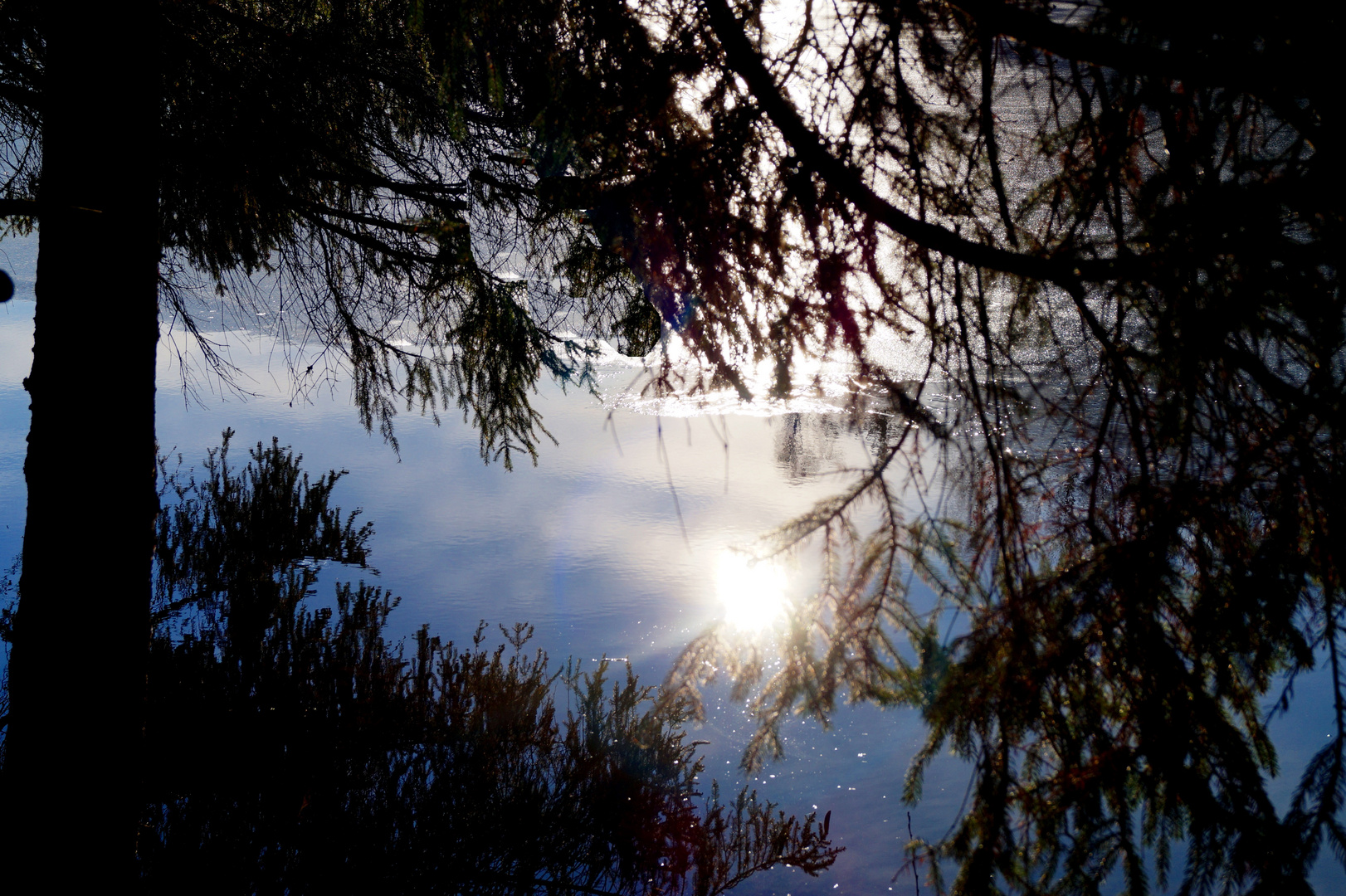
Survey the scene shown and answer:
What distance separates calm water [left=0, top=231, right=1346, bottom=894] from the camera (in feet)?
13.1

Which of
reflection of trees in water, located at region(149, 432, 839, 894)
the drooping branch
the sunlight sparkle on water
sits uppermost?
the drooping branch

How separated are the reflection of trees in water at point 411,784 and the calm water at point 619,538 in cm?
49

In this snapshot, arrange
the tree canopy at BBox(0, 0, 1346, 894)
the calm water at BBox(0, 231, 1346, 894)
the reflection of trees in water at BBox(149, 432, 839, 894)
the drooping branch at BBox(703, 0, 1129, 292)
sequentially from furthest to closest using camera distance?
the calm water at BBox(0, 231, 1346, 894) → the reflection of trees in water at BBox(149, 432, 839, 894) → the drooping branch at BBox(703, 0, 1129, 292) → the tree canopy at BBox(0, 0, 1346, 894)

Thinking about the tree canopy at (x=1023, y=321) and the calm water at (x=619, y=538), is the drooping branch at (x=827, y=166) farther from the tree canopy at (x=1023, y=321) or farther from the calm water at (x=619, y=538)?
the calm water at (x=619, y=538)

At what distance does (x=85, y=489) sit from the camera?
6.70ft

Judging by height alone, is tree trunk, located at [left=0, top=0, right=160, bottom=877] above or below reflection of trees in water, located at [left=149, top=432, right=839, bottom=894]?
above

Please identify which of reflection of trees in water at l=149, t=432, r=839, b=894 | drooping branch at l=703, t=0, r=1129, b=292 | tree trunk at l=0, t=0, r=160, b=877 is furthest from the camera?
reflection of trees in water at l=149, t=432, r=839, b=894

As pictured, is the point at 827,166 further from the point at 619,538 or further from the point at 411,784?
the point at 619,538

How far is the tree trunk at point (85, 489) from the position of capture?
202cm

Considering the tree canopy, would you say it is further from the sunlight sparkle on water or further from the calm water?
the calm water

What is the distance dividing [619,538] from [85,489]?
18.5 ft

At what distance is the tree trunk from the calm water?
0.16 metres

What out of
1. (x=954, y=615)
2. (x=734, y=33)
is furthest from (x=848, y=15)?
(x=954, y=615)

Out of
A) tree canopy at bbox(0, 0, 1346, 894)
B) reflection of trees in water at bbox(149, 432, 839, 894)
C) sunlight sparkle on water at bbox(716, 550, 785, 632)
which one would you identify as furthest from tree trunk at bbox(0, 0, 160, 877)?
sunlight sparkle on water at bbox(716, 550, 785, 632)
